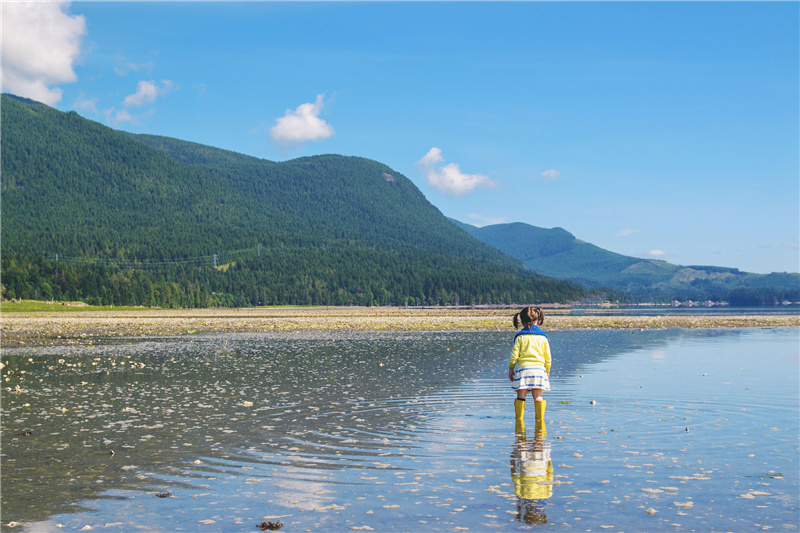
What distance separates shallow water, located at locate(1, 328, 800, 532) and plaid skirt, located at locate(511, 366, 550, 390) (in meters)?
1.00

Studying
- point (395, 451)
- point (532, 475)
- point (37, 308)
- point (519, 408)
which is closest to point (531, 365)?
point (519, 408)

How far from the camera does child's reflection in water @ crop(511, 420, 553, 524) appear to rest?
875cm

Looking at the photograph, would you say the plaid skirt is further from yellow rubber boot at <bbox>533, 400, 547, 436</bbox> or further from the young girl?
yellow rubber boot at <bbox>533, 400, 547, 436</bbox>

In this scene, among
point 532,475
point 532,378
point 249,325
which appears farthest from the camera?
point 249,325

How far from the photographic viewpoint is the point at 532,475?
10.5m

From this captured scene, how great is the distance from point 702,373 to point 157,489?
2125 centimetres

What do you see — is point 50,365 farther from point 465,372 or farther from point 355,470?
point 355,470

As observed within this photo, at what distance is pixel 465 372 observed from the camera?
2589cm

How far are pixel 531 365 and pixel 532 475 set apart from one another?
4.08 meters

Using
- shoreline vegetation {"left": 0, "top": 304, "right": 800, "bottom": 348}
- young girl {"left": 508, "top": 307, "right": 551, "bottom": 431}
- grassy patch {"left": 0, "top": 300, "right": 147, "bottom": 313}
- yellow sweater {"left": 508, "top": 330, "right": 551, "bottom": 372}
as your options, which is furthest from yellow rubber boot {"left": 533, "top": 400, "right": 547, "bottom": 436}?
grassy patch {"left": 0, "top": 300, "right": 147, "bottom": 313}

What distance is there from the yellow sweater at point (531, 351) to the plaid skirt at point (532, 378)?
11cm

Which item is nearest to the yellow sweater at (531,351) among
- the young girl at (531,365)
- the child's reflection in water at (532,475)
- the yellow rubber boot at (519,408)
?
the young girl at (531,365)

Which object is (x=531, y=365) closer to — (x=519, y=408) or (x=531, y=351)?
(x=531, y=351)

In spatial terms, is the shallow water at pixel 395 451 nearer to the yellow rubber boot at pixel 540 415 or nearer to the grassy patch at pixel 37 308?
the yellow rubber boot at pixel 540 415
